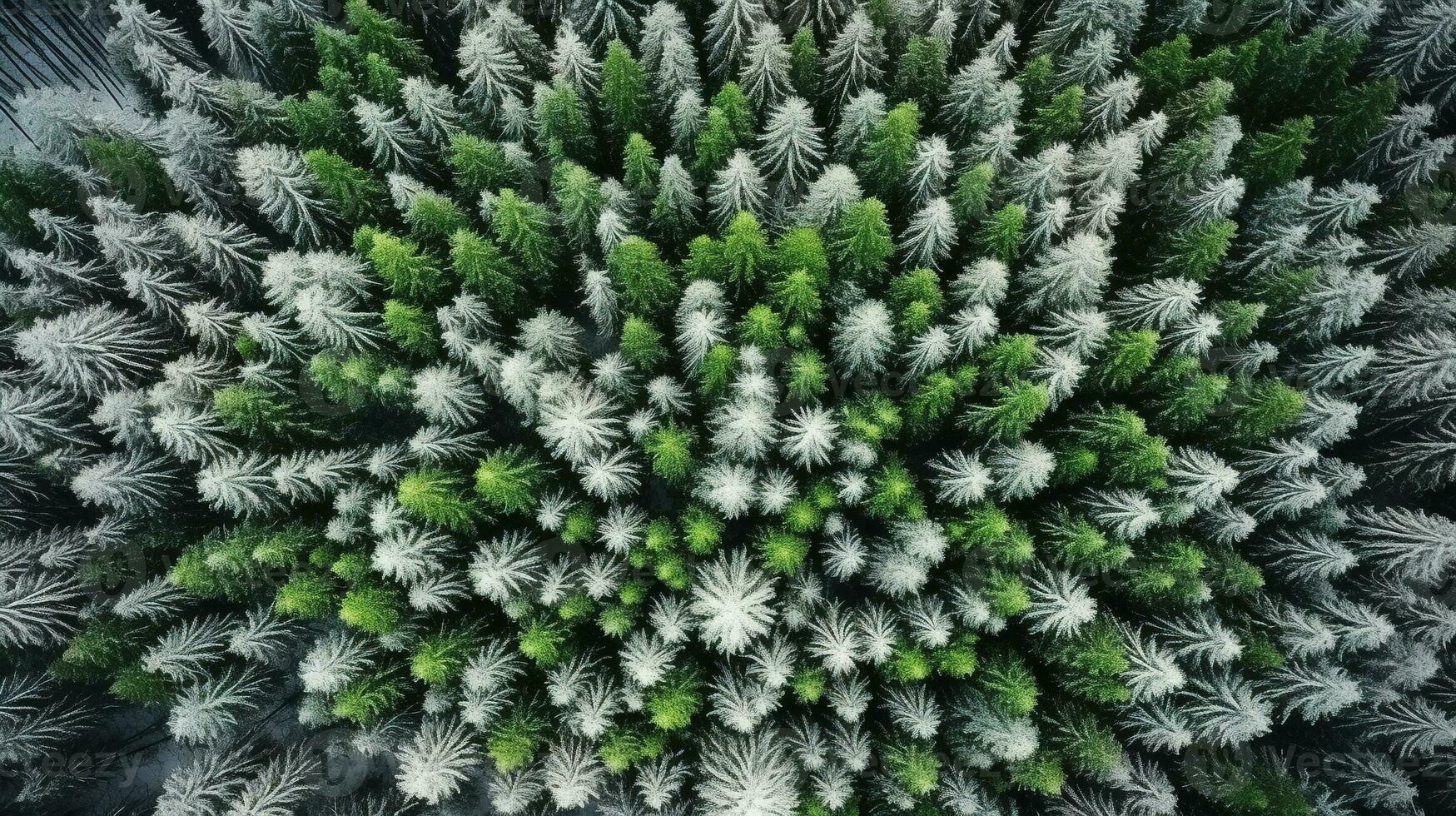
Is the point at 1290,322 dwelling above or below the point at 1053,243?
below

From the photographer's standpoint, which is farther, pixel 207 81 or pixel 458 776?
pixel 207 81

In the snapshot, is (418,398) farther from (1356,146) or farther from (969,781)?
(1356,146)

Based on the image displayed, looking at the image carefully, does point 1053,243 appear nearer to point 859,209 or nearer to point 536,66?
point 859,209

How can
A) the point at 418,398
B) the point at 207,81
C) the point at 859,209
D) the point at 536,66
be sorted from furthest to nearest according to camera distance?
the point at 536,66, the point at 207,81, the point at 418,398, the point at 859,209

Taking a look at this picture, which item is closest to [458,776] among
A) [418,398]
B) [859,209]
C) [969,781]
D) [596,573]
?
[596,573]

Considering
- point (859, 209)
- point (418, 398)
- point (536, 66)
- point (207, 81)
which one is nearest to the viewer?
point (859, 209)

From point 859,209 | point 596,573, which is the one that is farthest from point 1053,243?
point 596,573

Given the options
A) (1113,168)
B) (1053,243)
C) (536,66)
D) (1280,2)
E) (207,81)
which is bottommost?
(1053,243)
